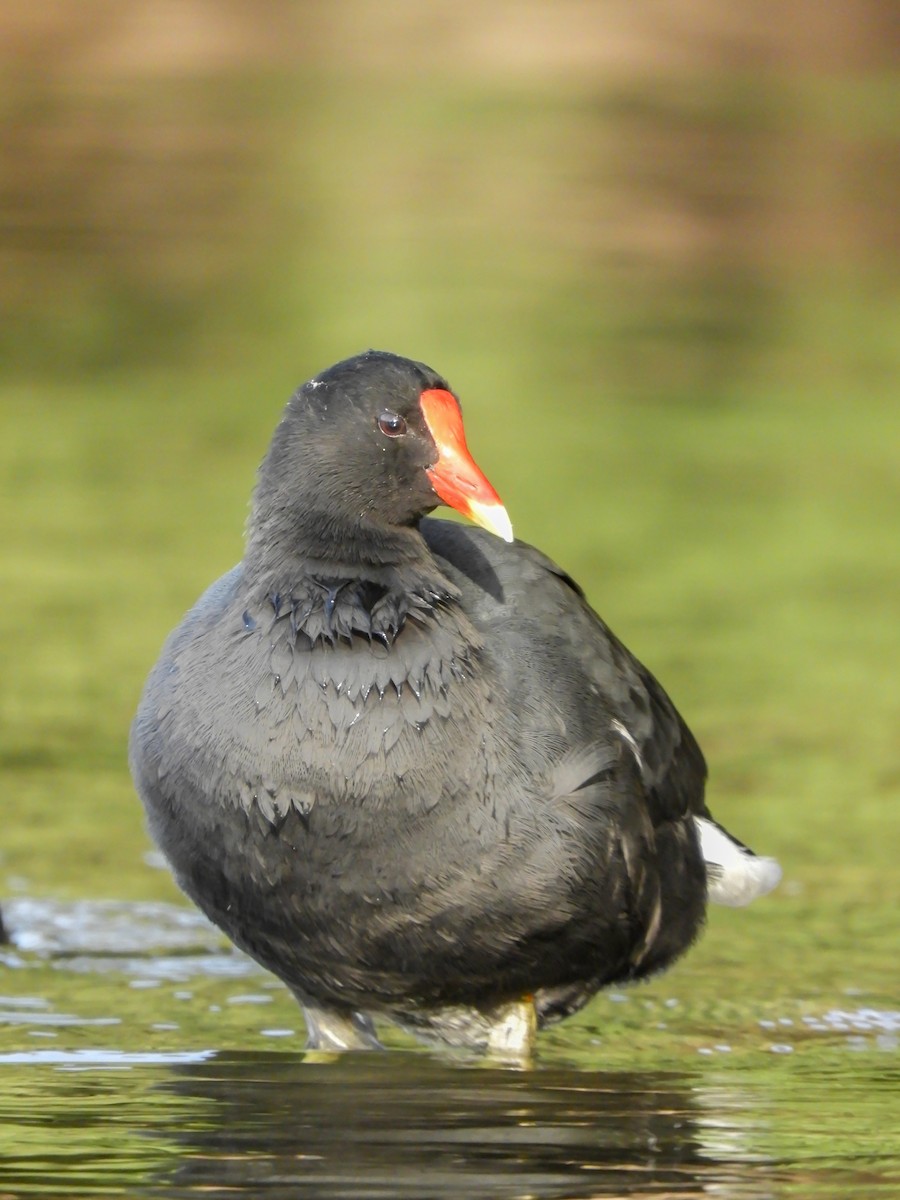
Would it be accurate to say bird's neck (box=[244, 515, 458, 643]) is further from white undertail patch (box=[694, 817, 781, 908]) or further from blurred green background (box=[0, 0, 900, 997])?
blurred green background (box=[0, 0, 900, 997])

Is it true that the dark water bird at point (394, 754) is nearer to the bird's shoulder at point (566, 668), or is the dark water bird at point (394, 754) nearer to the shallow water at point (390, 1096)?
the bird's shoulder at point (566, 668)

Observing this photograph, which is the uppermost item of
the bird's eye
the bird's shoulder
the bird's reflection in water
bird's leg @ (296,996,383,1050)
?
the bird's eye

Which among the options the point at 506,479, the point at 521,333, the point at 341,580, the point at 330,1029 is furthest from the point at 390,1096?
the point at 521,333

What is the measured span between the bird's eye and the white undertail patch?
3.64 feet

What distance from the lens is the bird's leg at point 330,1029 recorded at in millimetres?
4293

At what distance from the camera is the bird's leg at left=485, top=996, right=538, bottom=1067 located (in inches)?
168

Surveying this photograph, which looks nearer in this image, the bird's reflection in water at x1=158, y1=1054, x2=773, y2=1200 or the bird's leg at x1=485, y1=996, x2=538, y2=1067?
the bird's reflection in water at x1=158, y1=1054, x2=773, y2=1200

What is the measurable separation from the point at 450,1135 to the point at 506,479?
601 centimetres

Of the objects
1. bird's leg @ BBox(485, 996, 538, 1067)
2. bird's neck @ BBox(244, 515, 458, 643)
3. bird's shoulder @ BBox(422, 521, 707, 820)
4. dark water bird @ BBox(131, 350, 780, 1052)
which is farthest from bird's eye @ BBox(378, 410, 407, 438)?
bird's leg @ BBox(485, 996, 538, 1067)

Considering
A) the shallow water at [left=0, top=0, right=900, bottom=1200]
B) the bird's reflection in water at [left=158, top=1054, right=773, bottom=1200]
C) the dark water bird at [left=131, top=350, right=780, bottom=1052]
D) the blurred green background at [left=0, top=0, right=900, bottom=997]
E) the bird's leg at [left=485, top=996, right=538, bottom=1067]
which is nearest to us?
the bird's reflection in water at [left=158, top=1054, right=773, bottom=1200]

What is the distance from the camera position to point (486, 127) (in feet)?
77.6

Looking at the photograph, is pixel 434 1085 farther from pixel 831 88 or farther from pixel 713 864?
pixel 831 88

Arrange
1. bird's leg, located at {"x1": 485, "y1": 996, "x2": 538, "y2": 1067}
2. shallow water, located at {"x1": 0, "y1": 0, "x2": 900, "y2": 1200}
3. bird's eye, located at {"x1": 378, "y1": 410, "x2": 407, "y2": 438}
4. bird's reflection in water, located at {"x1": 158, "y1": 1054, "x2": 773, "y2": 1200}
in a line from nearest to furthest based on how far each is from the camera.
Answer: bird's reflection in water, located at {"x1": 158, "y1": 1054, "x2": 773, "y2": 1200} < shallow water, located at {"x1": 0, "y1": 0, "x2": 900, "y2": 1200} < bird's eye, located at {"x1": 378, "y1": 410, "x2": 407, "y2": 438} < bird's leg, located at {"x1": 485, "y1": 996, "x2": 538, "y2": 1067}

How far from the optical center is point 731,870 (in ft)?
15.4
